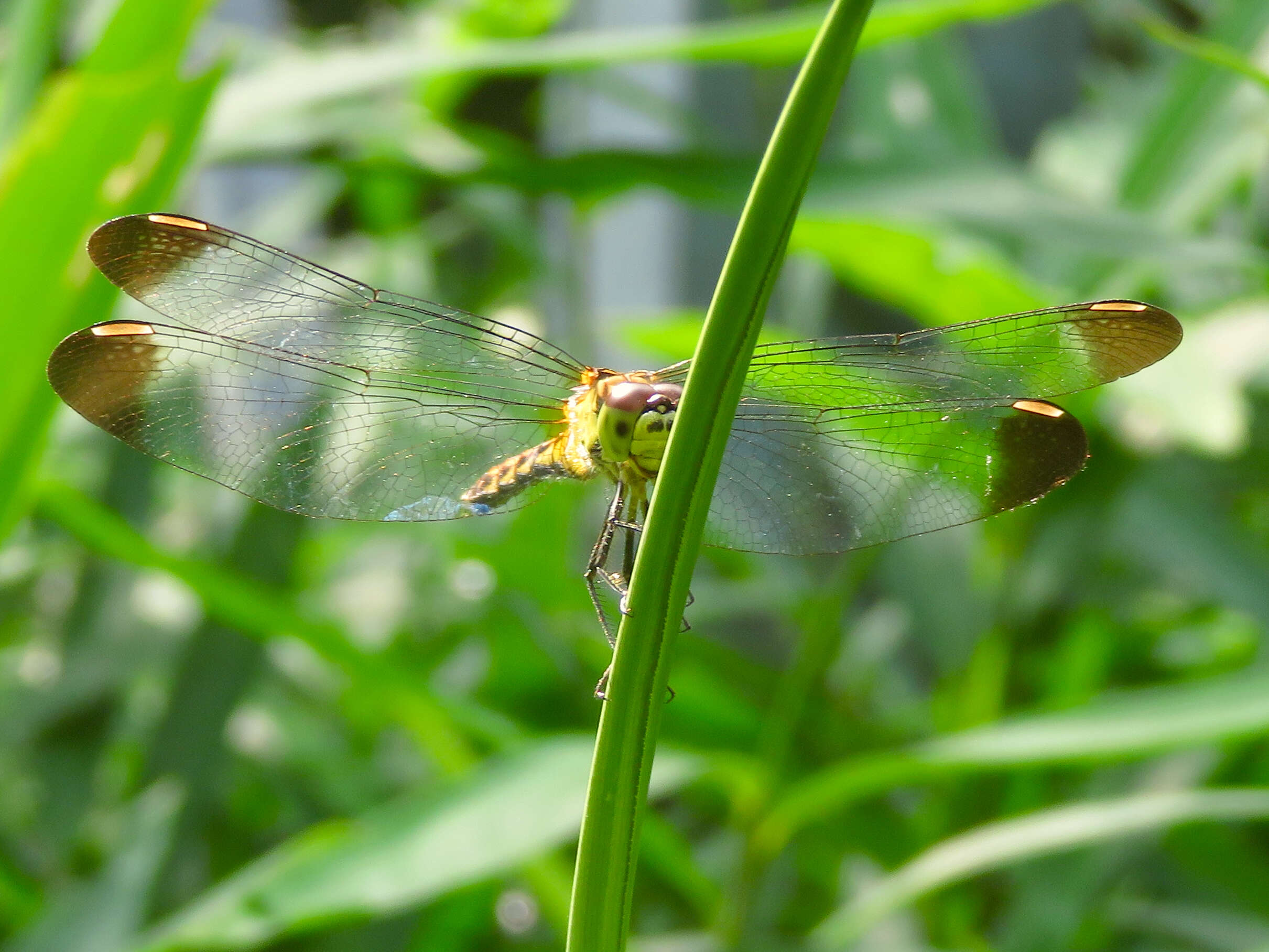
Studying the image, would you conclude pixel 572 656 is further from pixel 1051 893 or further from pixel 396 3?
pixel 396 3

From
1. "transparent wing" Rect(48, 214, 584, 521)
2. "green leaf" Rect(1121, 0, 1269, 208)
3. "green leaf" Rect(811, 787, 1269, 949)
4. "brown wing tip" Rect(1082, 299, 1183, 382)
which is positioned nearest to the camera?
"brown wing tip" Rect(1082, 299, 1183, 382)

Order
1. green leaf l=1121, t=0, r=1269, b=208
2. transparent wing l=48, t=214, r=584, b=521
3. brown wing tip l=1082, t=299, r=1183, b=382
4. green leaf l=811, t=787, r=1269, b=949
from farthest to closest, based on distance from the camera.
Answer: green leaf l=1121, t=0, r=1269, b=208, green leaf l=811, t=787, r=1269, b=949, transparent wing l=48, t=214, r=584, b=521, brown wing tip l=1082, t=299, r=1183, b=382

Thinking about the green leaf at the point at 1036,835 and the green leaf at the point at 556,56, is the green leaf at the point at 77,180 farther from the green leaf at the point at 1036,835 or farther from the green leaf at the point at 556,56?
the green leaf at the point at 1036,835

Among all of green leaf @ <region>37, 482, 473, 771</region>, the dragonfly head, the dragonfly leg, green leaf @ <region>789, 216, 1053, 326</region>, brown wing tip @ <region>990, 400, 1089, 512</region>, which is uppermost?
green leaf @ <region>789, 216, 1053, 326</region>

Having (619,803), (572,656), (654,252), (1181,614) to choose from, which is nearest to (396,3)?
(654,252)

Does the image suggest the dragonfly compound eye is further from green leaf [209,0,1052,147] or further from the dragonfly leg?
green leaf [209,0,1052,147]

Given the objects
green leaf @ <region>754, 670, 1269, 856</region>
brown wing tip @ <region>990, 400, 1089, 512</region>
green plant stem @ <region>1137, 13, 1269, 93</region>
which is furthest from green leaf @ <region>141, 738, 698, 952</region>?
green plant stem @ <region>1137, 13, 1269, 93</region>
